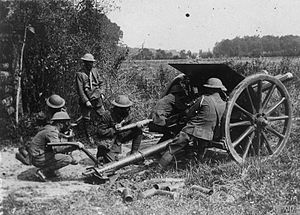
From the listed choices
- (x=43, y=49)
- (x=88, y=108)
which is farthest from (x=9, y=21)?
(x=88, y=108)

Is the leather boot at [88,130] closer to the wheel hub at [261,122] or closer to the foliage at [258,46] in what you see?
the wheel hub at [261,122]

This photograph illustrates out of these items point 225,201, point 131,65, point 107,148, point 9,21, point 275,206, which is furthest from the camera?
point 131,65

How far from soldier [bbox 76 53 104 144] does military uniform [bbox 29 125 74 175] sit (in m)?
2.02

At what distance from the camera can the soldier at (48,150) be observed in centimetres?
599

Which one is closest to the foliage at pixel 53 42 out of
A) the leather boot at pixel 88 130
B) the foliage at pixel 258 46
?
the leather boot at pixel 88 130

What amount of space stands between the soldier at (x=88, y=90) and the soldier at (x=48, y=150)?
1790 millimetres

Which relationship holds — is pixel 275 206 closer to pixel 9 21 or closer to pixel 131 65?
pixel 9 21

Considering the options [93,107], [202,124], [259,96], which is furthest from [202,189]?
[93,107]

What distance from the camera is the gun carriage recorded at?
5.93 metres

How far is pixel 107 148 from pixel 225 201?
2.37 meters

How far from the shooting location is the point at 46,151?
6090mm

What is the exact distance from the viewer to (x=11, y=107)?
8305 mm

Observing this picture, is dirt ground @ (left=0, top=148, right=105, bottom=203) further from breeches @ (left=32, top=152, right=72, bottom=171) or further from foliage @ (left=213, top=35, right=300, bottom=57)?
foliage @ (left=213, top=35, right=300, bottom=57)

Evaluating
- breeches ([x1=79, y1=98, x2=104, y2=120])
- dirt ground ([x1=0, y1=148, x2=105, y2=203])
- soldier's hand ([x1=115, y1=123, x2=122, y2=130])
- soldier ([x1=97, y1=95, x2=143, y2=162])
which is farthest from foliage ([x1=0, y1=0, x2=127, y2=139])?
soldier's hand ([x1=115, y1=123, x2=122, y2=130])
